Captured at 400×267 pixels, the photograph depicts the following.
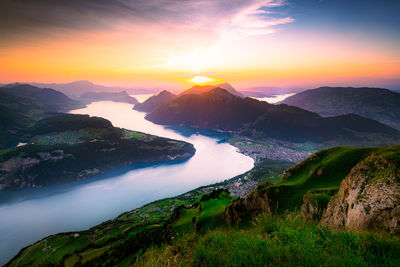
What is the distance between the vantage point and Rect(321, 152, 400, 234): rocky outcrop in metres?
6.11

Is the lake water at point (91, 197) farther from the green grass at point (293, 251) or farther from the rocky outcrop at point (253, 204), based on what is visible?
the green grass at point (293, 251)

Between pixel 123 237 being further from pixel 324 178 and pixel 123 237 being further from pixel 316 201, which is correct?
pixel 316 201

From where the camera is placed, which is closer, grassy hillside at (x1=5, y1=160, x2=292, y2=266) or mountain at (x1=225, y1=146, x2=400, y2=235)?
mountain at (x1=225, y1=146, x2=400, y2=235)

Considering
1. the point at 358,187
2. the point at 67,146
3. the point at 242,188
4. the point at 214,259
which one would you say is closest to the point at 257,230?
the point at 214,259

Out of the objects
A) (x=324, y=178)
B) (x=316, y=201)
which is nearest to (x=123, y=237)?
(x=324, y=178)

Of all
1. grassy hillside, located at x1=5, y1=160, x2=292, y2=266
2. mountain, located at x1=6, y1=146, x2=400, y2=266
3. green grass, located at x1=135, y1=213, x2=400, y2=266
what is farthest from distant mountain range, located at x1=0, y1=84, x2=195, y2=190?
green grass, located at x1=135, y1=213, x2=400, y2=266

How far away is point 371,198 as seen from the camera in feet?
23.0

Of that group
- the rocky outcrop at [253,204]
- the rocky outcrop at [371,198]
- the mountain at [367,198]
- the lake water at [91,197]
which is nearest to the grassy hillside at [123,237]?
the rocky outcrop at [253,204]

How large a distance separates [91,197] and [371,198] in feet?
455

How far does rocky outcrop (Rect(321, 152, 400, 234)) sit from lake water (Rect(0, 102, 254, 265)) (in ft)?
337

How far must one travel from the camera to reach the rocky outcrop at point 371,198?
611 centimetres

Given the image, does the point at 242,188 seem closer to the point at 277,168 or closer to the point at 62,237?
the point at 277,168

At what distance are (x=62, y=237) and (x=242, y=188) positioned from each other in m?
87.1

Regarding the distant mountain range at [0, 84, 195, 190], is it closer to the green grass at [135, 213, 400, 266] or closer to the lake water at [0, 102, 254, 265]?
the lake water at [0, 102, 254, 265]
